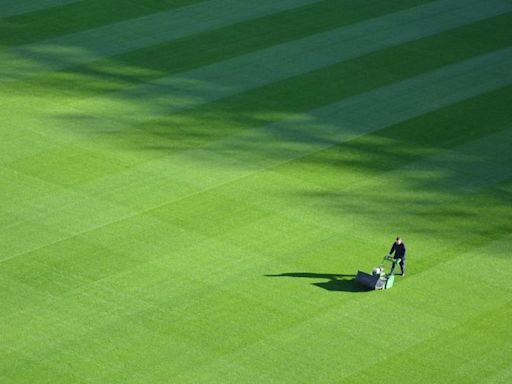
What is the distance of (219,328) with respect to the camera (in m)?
23.0

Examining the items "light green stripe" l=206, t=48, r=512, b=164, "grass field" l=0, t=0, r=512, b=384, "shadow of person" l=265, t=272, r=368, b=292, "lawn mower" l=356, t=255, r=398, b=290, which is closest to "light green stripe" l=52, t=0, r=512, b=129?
"grass field" l=0, t=0, r=512, b=384

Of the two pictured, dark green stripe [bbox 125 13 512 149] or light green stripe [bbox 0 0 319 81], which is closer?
dark green stripe [bbox 125 13 512 149]

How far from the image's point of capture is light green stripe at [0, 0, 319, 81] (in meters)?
35.4

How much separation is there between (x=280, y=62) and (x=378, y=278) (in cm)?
1257

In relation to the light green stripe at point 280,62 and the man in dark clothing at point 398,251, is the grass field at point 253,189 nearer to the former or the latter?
the light green stripe at point 280,62

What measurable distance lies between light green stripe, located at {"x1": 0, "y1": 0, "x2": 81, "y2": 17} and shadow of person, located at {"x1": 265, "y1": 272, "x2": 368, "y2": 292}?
17.2 meters

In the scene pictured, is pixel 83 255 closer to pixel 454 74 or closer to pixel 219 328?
pixel 219 328

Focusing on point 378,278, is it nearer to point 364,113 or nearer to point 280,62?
point 364,113

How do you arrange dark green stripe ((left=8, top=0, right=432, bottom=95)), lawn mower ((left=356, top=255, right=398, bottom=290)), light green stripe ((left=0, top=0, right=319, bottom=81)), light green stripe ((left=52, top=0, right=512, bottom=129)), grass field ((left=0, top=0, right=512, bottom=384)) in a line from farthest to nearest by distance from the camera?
light green stripe ((left=0, top=0, right=319, bottom=81)) < dark green stripe ((left=8, top=0, right=432, bottom=95)) < light green stripe ((left=52, top=0, right=512, bottom=129)) < lawn mower ((left=356, top=255, right=398, bottom=290)) < grass field ((left=0, top=0, right=512, bottom=384))

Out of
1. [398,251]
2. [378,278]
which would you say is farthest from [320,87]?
[378,278]

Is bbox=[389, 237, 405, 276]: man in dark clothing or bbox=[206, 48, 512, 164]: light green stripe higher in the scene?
bbox=[206, 48, 512, 164]: light green stripe

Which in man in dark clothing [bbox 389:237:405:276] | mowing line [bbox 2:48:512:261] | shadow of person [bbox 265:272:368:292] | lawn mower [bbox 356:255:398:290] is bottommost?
shadow of person [bbox 265:272:368:292]

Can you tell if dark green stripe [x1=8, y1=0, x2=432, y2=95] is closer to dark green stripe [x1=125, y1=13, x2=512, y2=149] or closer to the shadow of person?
dark green stripe [x1=125, y1=13, x2=512, y2=149]

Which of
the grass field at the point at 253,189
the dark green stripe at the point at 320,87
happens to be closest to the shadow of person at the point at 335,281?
the grass field at the point at 253,189
